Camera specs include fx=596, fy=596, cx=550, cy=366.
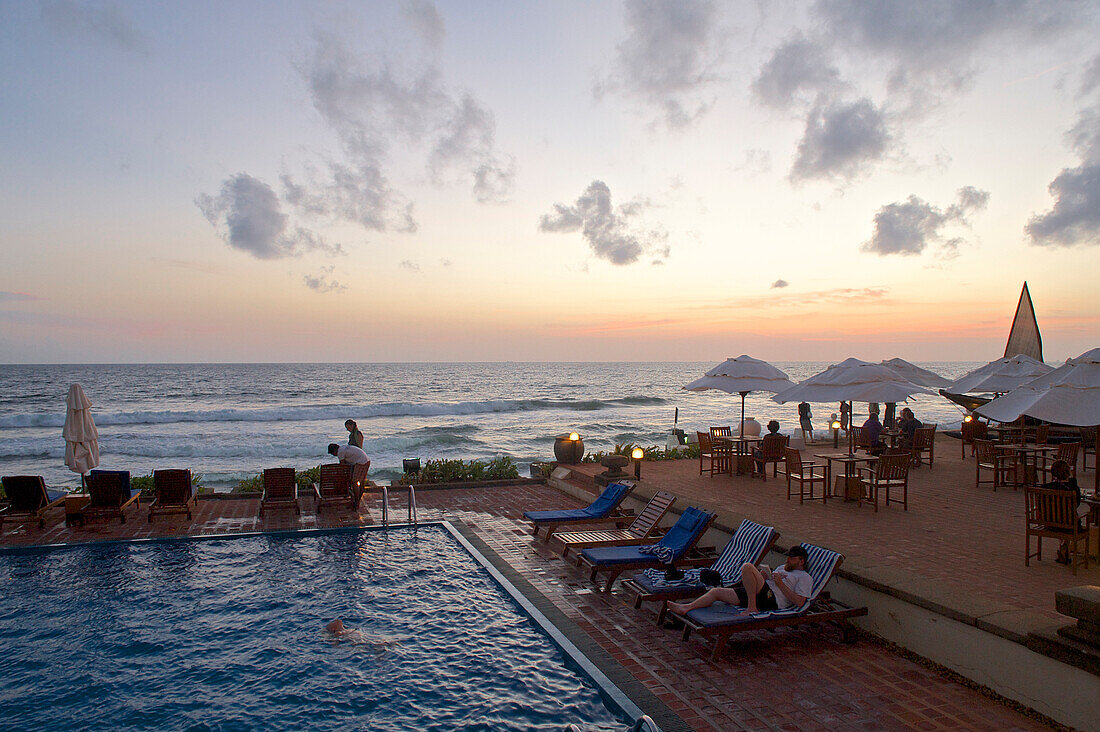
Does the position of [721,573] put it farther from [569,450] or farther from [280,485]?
[280,485]

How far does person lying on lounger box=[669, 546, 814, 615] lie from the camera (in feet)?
17.5

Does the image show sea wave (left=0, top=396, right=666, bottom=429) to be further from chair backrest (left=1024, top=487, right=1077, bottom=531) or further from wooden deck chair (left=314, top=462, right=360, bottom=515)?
A: chair backrest (left=1024, top=487, right=1077, bottom=531)

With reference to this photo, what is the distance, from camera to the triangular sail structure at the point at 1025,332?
65.7 feet

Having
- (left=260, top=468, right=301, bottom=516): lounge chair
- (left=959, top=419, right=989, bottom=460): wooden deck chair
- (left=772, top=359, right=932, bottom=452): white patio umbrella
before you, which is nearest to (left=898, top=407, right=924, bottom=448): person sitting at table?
(left=959, top=419, right=989, bottom=460): wooden deck chair

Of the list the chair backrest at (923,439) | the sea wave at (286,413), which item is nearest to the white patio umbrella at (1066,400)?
the chair backrest at (923,439)

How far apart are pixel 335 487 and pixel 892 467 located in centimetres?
951

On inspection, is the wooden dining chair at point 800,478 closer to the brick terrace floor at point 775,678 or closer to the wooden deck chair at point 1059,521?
the wooden deck chair at point 1059,521

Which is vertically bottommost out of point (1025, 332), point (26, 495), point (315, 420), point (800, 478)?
point (315, 420)

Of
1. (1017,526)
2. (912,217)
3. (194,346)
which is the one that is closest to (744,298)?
(912,217)

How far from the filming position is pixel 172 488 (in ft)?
33.9

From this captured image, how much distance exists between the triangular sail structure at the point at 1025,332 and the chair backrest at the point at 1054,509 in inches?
667

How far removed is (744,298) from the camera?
46875mm

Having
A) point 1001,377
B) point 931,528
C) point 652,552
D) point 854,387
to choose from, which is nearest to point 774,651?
point 652,552

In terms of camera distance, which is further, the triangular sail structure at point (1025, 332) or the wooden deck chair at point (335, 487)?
the triangular sail structure at point (1025, 332)
